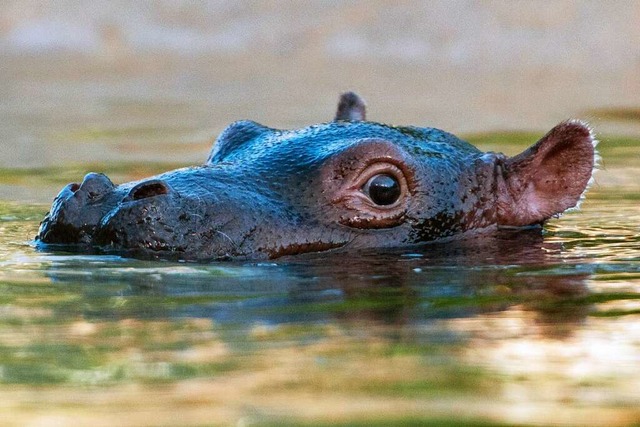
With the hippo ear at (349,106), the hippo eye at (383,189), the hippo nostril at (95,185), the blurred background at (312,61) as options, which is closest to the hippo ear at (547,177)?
the hippo eye at (383,189)

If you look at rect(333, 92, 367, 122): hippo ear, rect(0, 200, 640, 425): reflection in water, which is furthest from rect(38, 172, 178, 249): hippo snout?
rect(333, 92, 367, 122): hippo ear

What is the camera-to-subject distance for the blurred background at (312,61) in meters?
16.2

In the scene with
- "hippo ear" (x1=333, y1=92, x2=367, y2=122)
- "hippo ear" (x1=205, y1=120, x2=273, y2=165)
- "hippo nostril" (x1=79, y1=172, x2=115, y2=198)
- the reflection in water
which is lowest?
the reflection in water

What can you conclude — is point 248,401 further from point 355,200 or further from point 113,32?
point 113,32

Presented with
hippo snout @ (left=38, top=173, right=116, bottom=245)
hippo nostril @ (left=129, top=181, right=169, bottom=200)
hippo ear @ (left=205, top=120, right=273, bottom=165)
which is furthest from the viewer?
hippo ear @ (left=205, top=120, right=273, bottom=165)

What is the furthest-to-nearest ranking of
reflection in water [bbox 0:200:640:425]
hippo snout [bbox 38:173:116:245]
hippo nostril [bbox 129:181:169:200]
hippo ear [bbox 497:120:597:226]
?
hippo ear [bbox 497:120:597:226], hippo snout [bbox 38:173:116:245], hippo nostril [bbox 129:181:169:200], reflection in water [bbox 0:200:640:425]

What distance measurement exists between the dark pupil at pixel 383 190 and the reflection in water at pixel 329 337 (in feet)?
0.91

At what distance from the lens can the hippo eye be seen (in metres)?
7.01

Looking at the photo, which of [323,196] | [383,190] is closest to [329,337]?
[323,196]

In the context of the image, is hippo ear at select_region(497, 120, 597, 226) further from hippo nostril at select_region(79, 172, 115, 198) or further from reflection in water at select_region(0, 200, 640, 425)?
hippo nostril at select_region(79, 172, 115, 198)

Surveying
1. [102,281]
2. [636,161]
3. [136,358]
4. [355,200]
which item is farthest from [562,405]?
[636,161]

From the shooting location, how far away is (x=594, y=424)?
3.84 metres

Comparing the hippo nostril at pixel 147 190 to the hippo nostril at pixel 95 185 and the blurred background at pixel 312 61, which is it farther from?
the blurred background at pixel 312 61

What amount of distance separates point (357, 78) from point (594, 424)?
14897 mm
